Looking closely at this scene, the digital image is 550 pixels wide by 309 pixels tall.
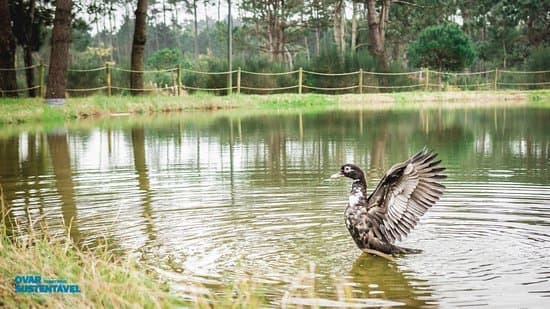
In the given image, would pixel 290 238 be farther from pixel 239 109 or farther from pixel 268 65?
pixel 268 65

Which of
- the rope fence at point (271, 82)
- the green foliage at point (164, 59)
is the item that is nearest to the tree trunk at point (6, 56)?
the rope fence at point (271, 82)

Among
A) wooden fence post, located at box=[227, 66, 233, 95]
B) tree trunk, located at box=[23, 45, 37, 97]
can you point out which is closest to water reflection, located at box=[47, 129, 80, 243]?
tree trunk, located at box=[23, 45, 37, 97]

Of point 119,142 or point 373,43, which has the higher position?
point 373,43

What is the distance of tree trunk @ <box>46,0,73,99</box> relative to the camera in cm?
2528

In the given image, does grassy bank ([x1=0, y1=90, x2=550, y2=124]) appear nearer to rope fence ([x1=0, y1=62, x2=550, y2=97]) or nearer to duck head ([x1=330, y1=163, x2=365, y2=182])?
rope fence ([x1=0, y1=62, x2=550, y2=97])

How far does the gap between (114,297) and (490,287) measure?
2556mm

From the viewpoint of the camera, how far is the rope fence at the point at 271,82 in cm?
3222

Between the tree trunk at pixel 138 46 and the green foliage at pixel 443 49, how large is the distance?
56.2 ft

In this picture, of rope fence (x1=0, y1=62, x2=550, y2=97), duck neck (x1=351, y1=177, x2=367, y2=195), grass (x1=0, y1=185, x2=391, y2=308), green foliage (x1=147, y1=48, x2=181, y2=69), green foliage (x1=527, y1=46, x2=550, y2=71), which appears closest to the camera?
grass (x1=0, y1=185, x2=391, y2=308)

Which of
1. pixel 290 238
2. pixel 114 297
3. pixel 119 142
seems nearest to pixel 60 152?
pixel 119 142

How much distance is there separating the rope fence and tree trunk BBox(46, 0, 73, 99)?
3.24 m

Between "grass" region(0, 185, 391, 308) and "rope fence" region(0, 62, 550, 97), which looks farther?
"rope fence" region(0, 62, 550, 97)

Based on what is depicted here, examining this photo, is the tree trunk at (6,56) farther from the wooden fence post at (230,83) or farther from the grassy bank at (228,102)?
the wooden fence post at (230,83)

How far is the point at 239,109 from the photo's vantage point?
30.8 metres
